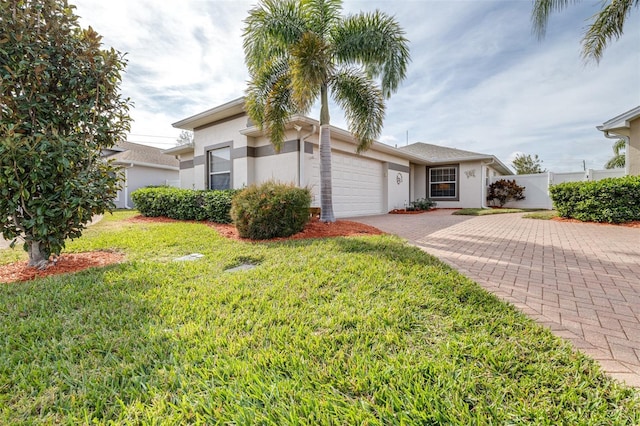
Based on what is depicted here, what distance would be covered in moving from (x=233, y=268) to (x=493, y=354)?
3424mm

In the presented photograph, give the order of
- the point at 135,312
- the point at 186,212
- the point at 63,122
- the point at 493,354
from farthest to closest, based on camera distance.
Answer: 1. the point at 186,212
2. the point at 63,122
3. the point at 135,312
4. the point at 493,354

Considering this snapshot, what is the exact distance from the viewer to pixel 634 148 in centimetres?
1064

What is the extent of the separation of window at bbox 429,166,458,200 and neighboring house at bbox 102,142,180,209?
682 inches

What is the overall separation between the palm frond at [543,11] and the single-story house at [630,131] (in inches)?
215

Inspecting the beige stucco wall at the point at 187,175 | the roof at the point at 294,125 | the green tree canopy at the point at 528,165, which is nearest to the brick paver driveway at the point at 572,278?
the roof at the point at 294,125

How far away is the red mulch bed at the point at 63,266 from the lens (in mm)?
4113

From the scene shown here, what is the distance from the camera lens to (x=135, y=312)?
2746mm

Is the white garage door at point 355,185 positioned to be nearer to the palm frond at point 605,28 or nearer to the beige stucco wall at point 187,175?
the beige stucco wall at point 187,175

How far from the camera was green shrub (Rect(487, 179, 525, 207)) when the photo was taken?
57.5 feet

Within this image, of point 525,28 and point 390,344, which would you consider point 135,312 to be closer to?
point 390,344

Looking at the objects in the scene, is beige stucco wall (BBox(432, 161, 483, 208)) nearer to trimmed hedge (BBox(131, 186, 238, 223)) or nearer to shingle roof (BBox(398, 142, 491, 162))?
shingle roof (BBox(398, 142, 491, 162))

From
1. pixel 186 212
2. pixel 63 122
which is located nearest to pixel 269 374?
pixel 63 122

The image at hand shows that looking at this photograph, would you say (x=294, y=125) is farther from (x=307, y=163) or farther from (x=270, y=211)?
(x=270, y=211)

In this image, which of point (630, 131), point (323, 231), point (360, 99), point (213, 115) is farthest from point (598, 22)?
point (213, 115)
